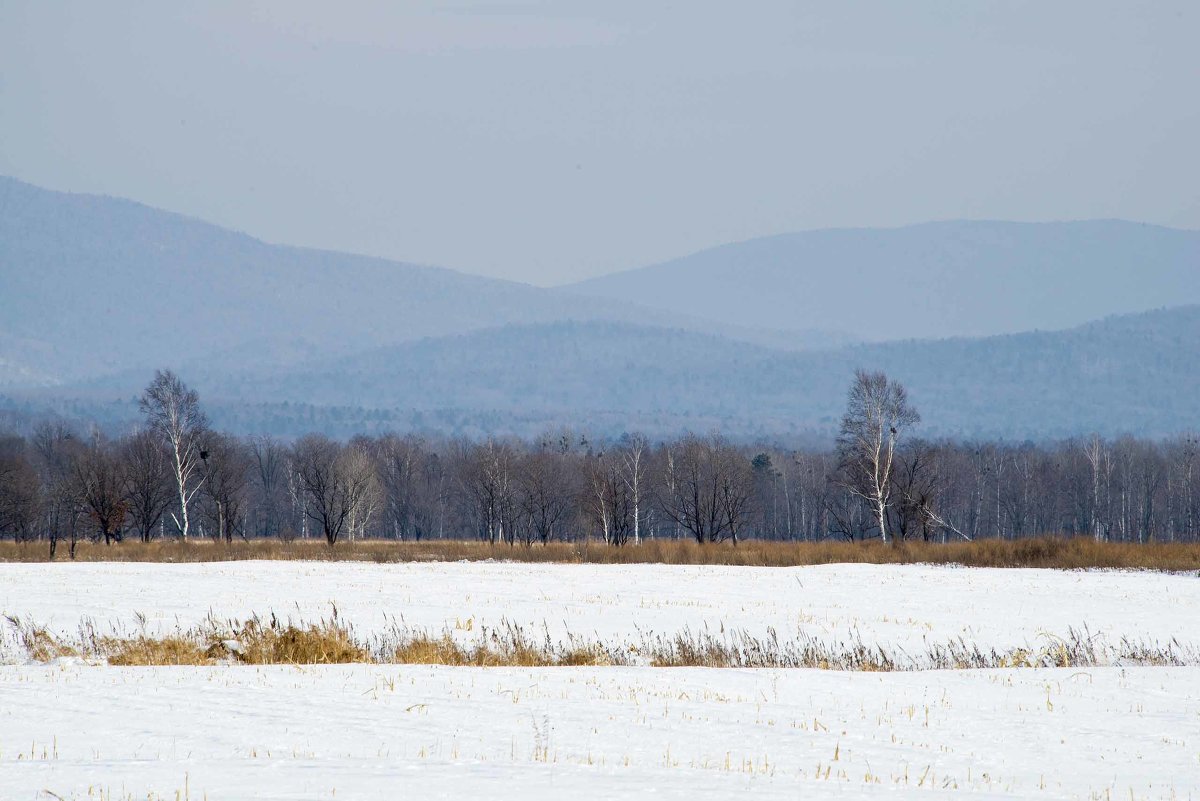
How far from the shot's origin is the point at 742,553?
6844cm

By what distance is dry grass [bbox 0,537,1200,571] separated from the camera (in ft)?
194

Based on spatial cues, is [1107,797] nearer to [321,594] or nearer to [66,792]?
[66,792]

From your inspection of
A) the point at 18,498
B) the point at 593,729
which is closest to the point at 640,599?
the point at 593,729

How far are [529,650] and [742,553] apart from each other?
42627 millimetres

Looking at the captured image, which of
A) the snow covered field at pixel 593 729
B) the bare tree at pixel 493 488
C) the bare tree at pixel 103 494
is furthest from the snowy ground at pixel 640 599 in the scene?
the bare tree at pixel 493 488

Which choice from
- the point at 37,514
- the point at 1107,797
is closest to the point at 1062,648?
the point at 1107,797

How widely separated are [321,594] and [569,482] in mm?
100760

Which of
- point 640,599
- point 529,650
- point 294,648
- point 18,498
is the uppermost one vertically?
point 18,498

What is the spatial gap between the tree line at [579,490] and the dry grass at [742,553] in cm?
1034

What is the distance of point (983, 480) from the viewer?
154250mm

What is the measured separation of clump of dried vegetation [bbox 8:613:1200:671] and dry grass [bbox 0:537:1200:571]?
3072cm

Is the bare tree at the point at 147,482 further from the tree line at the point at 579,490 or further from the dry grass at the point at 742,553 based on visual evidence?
the dry grass at the point at 742,553

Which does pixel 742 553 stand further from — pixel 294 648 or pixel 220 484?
pixel 220 484

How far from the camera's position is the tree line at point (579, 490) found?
308ft
